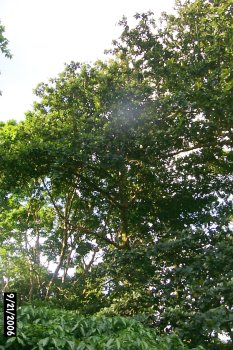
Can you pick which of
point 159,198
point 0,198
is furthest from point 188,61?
point 0,198

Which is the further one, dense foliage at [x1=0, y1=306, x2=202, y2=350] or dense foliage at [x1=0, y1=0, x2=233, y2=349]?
dense foliage at [x1=0, y1=0, x2=233, y2=349]

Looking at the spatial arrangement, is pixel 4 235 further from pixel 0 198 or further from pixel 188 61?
pixel 188 61

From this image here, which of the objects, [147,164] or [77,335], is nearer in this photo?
[77,335]

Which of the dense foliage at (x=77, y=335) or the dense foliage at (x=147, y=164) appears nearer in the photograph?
the dense foliage at (x=77, y=335)

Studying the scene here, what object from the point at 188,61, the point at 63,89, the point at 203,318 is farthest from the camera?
the point at 63,89

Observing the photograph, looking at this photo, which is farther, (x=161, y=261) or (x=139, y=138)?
(x=139, y=138)

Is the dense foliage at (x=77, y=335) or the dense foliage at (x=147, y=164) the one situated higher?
the dense foliage at (x=147, y=164)

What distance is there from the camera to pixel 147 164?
10086 millimetres

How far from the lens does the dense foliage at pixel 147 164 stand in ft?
27.0

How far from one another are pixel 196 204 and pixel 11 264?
29.5 ft

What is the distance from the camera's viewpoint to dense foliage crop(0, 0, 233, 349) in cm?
823

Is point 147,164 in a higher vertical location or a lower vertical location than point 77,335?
higher

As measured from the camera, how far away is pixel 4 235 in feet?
49.9

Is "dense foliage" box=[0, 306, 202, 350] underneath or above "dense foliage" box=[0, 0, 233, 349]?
underneath
